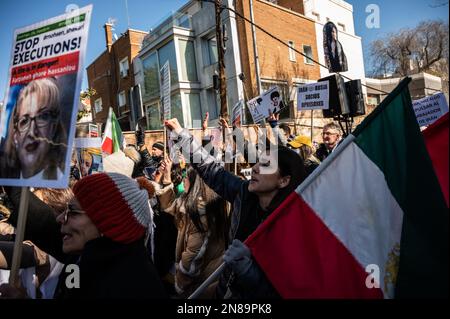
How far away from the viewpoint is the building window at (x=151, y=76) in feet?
64.2

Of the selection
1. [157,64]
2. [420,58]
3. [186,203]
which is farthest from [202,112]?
[186,203]

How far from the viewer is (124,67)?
2350cm

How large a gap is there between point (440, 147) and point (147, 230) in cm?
176

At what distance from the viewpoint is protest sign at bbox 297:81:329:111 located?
18.8 feet

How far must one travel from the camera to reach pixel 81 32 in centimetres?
173

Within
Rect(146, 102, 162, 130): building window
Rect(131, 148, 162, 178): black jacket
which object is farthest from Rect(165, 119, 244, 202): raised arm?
Rect(146, 102, 162, 130): building window

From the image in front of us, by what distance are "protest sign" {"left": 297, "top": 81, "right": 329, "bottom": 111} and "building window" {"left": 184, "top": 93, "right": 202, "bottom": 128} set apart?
12.1m

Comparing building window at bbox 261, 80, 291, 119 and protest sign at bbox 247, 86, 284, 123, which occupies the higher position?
building window at bbox 261, 80, 291, 119

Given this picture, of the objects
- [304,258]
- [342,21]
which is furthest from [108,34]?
[304,258]

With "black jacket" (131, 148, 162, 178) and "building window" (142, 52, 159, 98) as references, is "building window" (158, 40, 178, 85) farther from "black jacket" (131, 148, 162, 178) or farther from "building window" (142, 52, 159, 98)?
"black jacket" (131, 148, 162, 178)

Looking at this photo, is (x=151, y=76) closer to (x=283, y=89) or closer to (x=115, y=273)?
(x=283, y=89)

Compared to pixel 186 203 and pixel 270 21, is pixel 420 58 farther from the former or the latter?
pixel 270 21

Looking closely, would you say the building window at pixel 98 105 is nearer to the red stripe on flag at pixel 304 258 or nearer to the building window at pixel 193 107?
the building window at pixel 193 107
